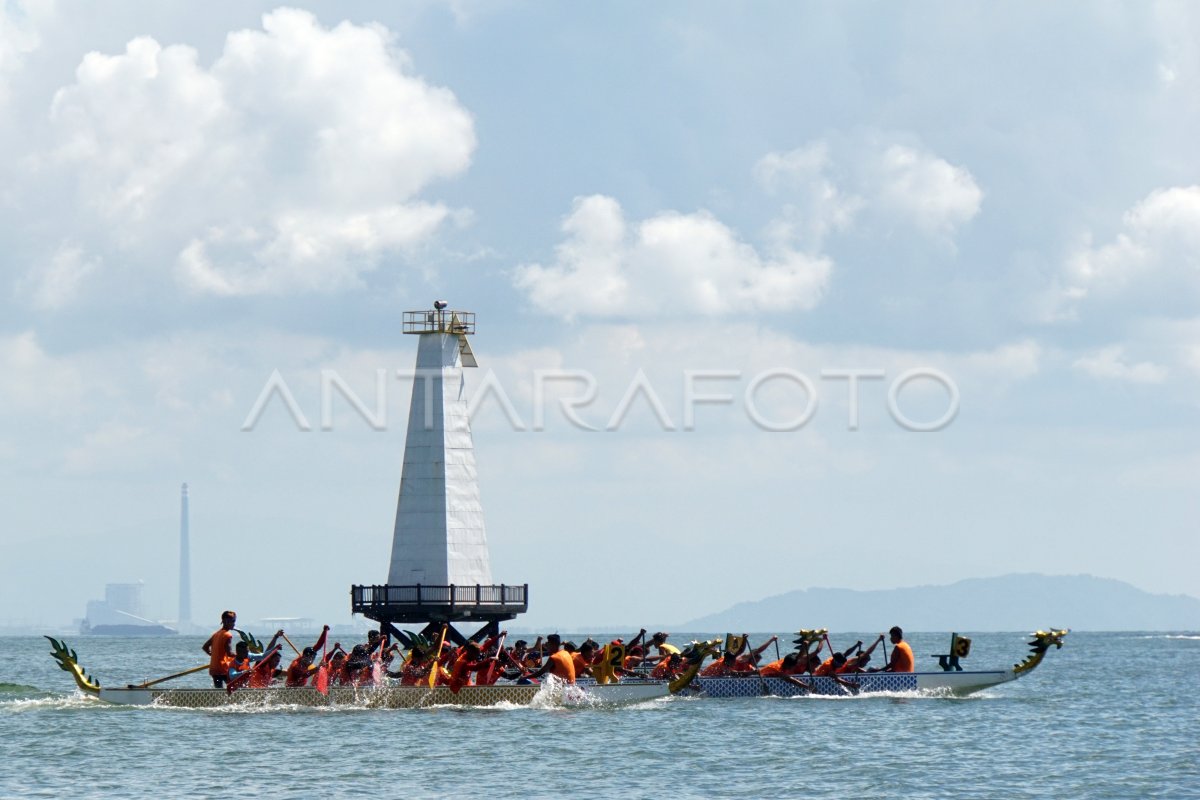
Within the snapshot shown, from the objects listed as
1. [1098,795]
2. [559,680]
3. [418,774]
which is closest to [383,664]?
[559,680]

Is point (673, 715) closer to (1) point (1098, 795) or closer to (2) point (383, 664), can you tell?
(2) point (383, 664)

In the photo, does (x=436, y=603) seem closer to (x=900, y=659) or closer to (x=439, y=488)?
(x=439, y=488)

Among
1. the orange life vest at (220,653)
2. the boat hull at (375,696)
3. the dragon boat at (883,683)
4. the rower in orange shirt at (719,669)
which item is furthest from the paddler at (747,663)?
the orange life vest at (220,653)

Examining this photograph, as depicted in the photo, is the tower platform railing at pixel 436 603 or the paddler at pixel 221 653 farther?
the tower platform railing at pixel 436 603

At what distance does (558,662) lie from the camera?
4366cm

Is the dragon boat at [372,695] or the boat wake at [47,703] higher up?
the dragon boat at [372,695]

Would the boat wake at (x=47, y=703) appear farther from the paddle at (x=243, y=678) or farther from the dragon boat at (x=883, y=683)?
the dragon boat at (x=883, y=683)

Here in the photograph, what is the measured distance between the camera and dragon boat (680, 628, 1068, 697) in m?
48.2

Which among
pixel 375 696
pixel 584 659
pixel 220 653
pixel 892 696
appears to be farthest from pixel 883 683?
pixel 220 653

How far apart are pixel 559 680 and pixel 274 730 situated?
741 cm

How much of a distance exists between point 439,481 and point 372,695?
14.5 metres

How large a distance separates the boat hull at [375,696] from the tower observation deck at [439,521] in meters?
12.7

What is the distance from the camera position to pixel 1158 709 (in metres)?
54.1

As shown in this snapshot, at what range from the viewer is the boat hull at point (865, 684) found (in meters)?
48.3
